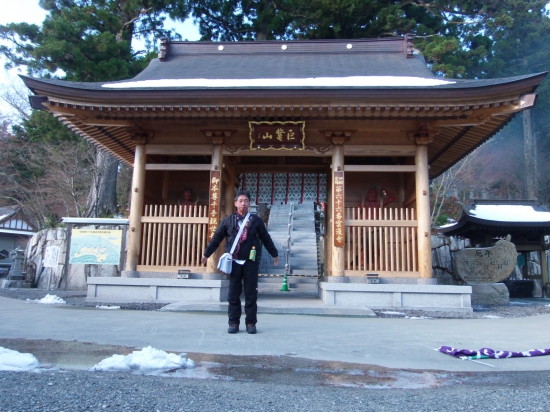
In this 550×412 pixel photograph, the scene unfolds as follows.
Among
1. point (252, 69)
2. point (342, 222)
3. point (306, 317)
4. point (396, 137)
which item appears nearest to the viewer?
point (306, 317)

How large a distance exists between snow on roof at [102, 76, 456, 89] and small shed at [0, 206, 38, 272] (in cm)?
2631

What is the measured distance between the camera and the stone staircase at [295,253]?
46.9ft

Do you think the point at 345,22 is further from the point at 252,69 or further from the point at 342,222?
the point at 342,222

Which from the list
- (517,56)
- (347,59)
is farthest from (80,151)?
(517,56)

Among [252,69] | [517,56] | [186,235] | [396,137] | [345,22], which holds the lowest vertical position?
[186,235]

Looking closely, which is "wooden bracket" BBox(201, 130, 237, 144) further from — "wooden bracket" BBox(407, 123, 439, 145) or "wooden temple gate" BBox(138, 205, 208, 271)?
"wooden bracket" BBox(407, 123, 439, 145)

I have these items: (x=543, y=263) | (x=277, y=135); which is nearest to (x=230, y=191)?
(x=277, y=135)

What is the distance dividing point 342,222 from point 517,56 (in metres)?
27.5

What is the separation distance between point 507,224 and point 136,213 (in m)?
11.8

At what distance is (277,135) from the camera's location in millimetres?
9102

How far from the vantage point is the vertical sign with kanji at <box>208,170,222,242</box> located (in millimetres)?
8875

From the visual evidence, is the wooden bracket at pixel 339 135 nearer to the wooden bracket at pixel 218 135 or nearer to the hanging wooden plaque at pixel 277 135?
the hanging wooden plaque at pixel 277 135

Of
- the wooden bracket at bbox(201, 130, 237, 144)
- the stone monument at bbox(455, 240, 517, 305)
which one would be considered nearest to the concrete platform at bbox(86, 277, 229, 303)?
the wooden bracket at bbox(201, 130, 237, 144)

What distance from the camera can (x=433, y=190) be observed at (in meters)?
25.9
